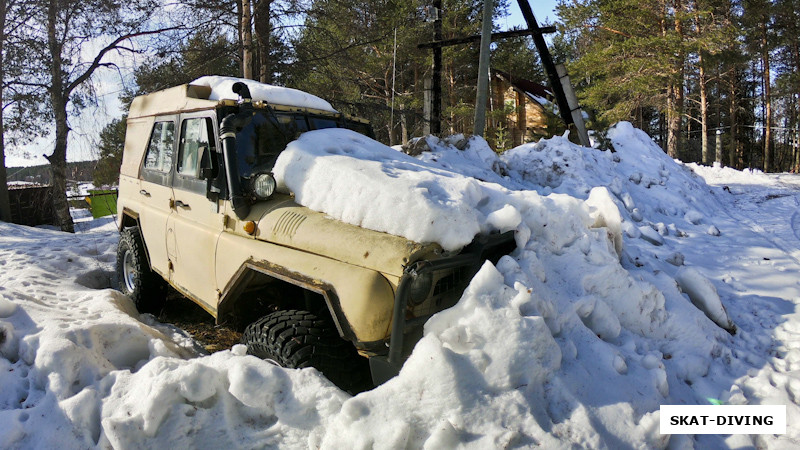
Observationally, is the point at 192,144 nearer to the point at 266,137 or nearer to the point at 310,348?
the point at 266,137

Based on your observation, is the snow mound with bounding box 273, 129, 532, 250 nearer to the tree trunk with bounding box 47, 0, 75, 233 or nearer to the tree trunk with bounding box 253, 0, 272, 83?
the tree trunk with bounding box 253, 0, 272, 83

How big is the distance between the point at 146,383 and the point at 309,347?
92 cm

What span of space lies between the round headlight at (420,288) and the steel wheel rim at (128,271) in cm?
399

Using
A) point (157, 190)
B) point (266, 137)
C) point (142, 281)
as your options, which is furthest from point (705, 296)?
point (142, 281)

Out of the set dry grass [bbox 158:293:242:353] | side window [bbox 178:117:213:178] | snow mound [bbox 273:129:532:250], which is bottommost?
dry grass [bbox 158:293:242:353]

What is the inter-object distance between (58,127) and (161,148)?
39.9 feet

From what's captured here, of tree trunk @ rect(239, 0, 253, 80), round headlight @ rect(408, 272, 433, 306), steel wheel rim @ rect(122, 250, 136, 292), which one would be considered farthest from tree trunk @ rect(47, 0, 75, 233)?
round headlight @ rect(408, 272, 433, 306)

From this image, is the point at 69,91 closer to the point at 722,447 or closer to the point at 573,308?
the point at 573,308

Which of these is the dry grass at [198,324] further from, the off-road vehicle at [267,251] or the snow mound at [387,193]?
the snow mound at [387,193]

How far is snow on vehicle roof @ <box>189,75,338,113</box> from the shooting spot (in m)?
4.18

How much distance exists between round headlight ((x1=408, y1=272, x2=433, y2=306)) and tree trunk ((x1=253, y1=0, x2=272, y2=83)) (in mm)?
9276

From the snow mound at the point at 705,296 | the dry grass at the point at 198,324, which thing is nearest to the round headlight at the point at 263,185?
the dry grass at the point at 198,324

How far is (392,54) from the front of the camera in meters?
19.5

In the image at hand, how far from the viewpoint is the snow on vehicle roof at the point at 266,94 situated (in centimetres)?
418
